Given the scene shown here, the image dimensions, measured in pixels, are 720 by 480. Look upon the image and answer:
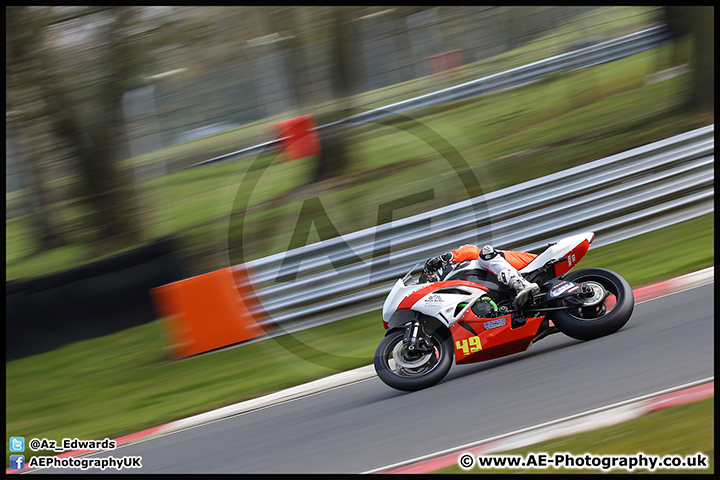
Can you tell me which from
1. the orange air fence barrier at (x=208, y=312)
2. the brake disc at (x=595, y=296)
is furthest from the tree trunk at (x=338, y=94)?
the brake disc at (x=595, y=296)

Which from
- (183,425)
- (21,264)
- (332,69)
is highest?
(332,69)

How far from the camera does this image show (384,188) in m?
11.7

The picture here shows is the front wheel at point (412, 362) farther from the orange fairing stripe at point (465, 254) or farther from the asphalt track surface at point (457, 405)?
the orange fairing stripe at point (465, 254)

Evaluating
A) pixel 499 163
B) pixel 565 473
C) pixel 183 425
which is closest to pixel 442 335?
pixel 565 473

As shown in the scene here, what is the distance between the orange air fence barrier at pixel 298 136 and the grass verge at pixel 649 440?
9477 millimetres

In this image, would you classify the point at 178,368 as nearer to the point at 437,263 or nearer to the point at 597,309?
the point at 437,263

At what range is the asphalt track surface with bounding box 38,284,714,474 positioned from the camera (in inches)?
181

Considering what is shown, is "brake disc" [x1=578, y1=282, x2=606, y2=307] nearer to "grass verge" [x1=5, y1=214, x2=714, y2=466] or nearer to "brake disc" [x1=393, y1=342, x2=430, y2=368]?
"brake disc" [x1=393, y1=342, x2=430, y2=368]

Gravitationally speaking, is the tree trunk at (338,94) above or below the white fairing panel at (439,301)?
above

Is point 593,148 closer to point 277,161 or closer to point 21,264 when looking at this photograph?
point 277,161

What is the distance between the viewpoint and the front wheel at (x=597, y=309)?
5277 millimetres

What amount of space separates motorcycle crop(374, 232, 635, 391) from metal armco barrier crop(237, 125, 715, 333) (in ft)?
9.00

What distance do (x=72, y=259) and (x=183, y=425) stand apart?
5576 mm

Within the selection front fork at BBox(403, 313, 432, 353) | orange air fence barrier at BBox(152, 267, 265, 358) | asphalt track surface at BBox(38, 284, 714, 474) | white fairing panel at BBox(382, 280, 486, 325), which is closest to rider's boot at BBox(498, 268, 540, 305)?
white fairing panel at BBox(382, 280, 486, 325)
